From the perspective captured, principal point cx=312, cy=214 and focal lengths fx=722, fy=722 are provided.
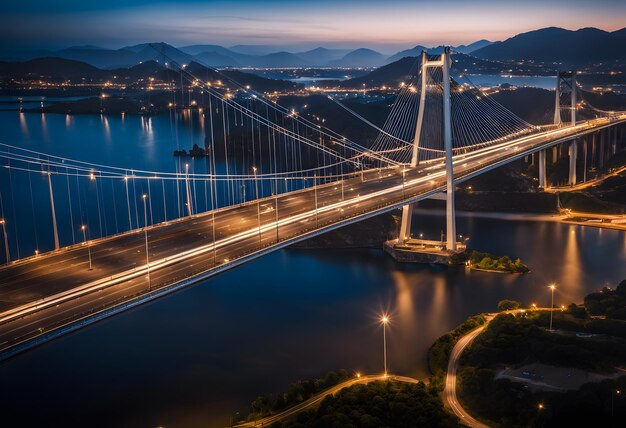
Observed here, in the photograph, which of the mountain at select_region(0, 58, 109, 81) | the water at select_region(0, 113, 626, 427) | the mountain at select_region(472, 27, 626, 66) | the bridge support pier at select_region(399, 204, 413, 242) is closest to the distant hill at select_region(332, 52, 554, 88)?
the mountain at select_region(472, 27, 626, 66)

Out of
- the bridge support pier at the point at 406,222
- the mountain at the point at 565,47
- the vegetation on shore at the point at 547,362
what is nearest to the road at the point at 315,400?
the vegetation on shore at the point at 547,362

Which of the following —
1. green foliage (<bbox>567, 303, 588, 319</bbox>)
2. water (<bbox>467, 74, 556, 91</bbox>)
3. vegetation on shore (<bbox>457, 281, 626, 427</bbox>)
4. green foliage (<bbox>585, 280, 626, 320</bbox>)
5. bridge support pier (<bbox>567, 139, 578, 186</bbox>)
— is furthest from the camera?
water (<bbox>467, 74, 556, 91</bbox>)

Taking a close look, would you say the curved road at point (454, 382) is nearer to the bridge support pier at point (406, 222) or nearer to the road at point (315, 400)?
the road at point (315, 400)

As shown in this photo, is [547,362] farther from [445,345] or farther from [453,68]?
[453,68]

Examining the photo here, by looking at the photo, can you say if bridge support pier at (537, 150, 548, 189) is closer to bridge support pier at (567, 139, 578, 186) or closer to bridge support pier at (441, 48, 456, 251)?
bridge support pier at (567, 139, 578, 186)

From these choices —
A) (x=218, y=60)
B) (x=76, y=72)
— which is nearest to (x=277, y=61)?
(x=218, y=60)

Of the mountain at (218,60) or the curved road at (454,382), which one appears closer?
the curved road at (454,382)
